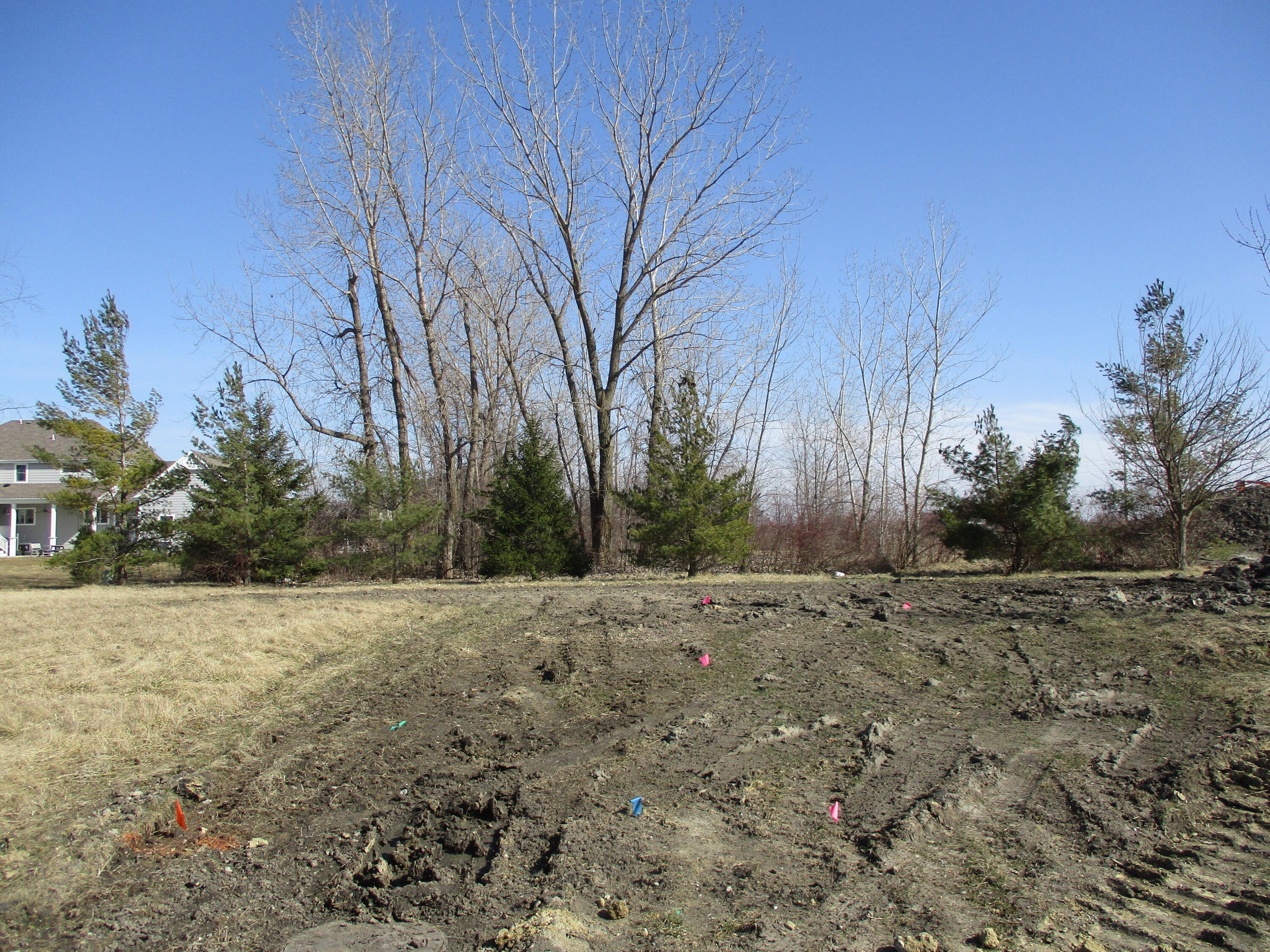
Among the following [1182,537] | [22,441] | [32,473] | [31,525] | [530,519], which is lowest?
[1182,537]

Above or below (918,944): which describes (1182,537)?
above

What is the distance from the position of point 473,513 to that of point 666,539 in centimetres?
448

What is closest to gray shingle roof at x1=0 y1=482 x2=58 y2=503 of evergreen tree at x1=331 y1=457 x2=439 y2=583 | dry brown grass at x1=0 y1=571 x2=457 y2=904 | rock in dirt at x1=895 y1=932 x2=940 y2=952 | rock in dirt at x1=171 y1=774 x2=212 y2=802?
evergreen tree at x1=331 y1=457 x2=439 y2=583

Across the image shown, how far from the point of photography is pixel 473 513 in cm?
1672

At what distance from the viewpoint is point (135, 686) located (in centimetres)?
584

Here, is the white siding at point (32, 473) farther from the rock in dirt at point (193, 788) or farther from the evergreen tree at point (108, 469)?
the rock in dirt at point (193, 788)

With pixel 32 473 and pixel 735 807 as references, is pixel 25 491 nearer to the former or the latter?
pixel 32 473

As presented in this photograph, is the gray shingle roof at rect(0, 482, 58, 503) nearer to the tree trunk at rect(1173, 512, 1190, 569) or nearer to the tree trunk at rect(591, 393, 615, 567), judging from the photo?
the tree trunk at rect(591, 393, 615, 567)

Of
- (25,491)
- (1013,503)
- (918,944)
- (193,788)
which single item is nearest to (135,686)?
(193,788)

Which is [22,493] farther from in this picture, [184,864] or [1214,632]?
[1214,632]

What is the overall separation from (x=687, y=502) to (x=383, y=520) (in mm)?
6997

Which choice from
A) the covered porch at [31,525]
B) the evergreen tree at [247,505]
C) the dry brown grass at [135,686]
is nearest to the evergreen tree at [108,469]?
the evergreen tree at [247,505]

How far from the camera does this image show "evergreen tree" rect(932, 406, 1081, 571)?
16.2 metres

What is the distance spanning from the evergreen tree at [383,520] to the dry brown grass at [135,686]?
5.78 meters
